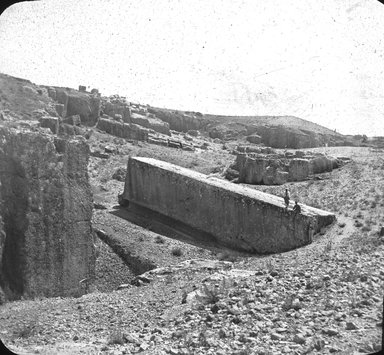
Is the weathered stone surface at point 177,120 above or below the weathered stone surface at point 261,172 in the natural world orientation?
above

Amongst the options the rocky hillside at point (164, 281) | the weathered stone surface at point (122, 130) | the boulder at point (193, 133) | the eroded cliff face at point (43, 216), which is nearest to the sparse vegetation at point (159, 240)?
the rocky hillside at point (164, 281)

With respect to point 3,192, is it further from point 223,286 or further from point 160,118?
point 160,118

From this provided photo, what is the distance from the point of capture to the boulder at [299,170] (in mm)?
25234

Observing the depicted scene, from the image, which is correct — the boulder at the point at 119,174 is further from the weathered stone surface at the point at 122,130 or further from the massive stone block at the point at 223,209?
the weathered stone surface at the point at 122,130

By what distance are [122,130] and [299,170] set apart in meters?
16.1

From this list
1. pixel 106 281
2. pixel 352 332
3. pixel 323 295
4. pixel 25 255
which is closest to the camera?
pixel 352 332

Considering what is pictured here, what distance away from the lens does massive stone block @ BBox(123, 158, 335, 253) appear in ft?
58.2

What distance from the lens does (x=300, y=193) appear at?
22859mm

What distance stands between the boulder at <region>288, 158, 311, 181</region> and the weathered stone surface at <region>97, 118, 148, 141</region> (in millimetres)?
14861

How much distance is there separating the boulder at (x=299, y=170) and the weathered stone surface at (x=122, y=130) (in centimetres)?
1486

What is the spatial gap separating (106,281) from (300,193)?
11075 mm

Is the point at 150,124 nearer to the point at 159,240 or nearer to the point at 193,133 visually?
the point at 193,133

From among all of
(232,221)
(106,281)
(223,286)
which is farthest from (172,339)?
(232,221)

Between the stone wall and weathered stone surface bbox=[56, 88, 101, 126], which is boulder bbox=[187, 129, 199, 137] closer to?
weathered stone surface bbox=[56, 88, 101, 126]
